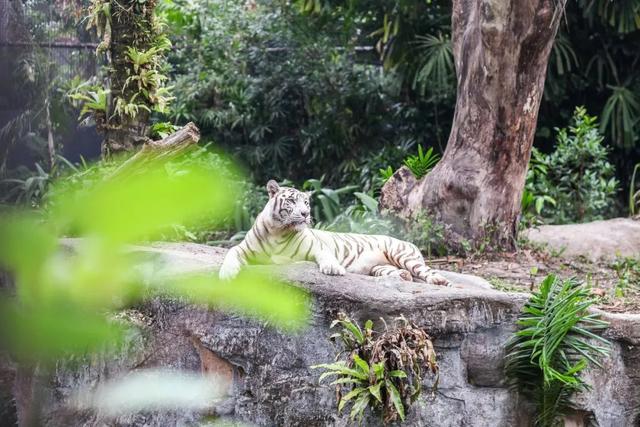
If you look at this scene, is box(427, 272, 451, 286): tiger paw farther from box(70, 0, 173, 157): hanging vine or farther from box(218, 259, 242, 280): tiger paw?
box(218, 259, 242, 280): tiger paw

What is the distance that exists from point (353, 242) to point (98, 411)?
4.60 meters

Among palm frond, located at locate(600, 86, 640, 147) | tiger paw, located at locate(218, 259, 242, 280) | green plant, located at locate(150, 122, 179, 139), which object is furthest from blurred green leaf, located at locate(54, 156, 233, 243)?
palm frond, located at locate(600, 86, 640, 147)

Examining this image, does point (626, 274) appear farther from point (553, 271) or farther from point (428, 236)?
point (428, 236)

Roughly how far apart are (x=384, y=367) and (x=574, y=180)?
5.87 metres

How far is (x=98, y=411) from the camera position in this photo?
0.89 m

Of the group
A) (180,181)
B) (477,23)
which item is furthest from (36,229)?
(477,23)

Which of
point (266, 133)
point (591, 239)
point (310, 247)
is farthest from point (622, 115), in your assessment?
point (310, 247)

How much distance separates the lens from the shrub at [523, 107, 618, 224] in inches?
364

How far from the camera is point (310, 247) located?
5012 mm

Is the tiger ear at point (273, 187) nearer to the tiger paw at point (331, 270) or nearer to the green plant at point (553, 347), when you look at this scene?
the tiger paw at point (331, 270)

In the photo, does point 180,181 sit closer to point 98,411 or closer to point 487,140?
point 98,411

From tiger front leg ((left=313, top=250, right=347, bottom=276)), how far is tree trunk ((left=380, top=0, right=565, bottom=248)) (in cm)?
259

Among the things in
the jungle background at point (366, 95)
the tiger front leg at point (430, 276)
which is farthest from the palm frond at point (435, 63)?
the tiger front leg at point (430, 276)

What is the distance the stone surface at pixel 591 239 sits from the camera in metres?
7.71
